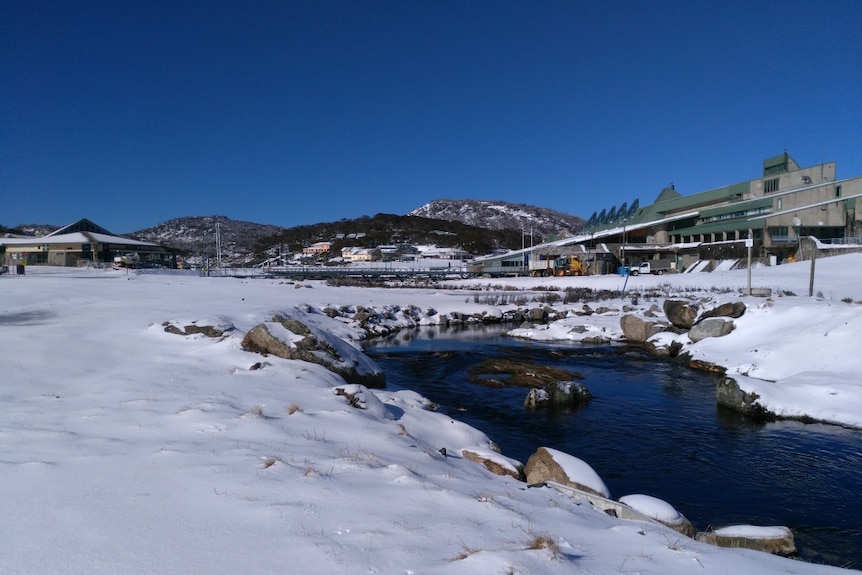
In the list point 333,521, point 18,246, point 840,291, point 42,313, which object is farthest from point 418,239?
point 333,521

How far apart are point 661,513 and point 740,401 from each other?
26.4ft

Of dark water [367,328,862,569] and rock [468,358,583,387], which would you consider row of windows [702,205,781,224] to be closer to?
dark water [367,328,862,569]

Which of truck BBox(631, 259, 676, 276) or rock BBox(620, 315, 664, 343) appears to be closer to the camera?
rock BBox(620, 315, 664, 343)

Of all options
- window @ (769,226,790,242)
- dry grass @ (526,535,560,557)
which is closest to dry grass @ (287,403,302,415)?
dry grass @ (526,535,560,557)

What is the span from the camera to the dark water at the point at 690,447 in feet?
24.3

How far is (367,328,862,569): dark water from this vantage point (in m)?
7.41

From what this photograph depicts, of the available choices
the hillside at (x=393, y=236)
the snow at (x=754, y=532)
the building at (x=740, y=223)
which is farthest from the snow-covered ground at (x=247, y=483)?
the hillside at (x=393, y=236)

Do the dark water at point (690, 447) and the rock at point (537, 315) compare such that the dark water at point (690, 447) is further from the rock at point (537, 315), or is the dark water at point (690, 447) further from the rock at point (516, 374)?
the rock at point (537, 315)

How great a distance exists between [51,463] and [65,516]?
1333 millimetres

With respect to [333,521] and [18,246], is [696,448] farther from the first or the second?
[18,246]

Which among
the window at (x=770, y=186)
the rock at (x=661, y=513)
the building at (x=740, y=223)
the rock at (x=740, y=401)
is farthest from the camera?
the window at (x=770, y=186)

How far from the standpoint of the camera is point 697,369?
1742 cm

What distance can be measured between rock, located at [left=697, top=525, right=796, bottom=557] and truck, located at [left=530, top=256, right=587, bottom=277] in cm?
5387

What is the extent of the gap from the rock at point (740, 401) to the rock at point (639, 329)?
34.2 ft
